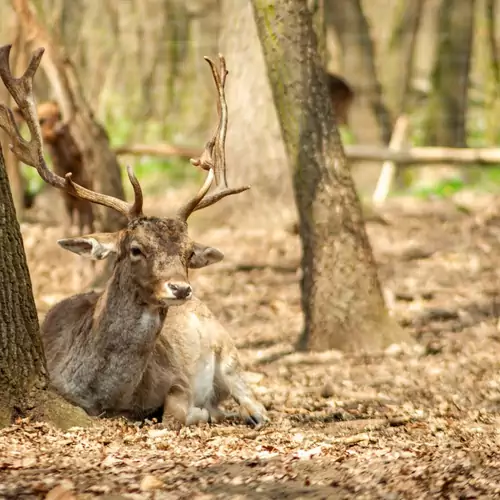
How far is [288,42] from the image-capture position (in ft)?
29.9

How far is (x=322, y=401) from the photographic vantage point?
822 centimetres

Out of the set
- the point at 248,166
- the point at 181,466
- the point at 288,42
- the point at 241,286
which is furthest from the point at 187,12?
the point at 181,466

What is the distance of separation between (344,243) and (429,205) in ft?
24.7

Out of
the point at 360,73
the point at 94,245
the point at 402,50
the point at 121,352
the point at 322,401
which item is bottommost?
the point at 322,401

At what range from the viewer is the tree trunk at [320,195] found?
9.11m

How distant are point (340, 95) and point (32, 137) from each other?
11.8m

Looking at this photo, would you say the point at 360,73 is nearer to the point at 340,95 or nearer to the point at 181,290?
the point at 340,95

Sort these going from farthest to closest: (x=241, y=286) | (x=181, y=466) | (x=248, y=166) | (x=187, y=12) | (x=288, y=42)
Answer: (x=187, y=12) < (x=248, y=166) < (x=241, y=286) < (x=288, y=42) < (x=181, y=466)

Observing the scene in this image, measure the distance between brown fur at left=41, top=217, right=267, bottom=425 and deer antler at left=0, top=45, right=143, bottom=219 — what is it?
0.74 ft

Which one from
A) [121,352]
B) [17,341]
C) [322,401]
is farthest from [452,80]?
[17,341]

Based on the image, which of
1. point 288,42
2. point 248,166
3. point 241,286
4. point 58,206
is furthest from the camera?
point 58,206

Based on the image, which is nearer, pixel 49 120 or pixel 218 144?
pixel 218 144

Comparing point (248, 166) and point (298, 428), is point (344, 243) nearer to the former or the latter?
point (298, 428)

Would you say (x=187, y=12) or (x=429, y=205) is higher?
(x=187, y=12)
